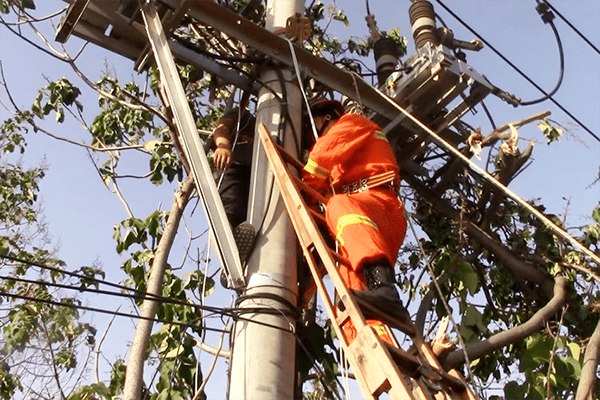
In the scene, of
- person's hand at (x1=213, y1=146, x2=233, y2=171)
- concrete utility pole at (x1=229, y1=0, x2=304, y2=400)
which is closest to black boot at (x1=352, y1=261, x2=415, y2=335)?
concrete utility pole at (x1=229, y1=0, x2=304, y2=400)

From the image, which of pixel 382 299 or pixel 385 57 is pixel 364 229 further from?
pixel 385 57

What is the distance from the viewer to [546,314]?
5.50 meters

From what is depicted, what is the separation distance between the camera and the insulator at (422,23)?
5.86m

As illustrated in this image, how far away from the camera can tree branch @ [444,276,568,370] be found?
477cm

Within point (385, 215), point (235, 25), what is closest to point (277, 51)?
point (235, 25)

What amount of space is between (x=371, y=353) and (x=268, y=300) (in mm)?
820

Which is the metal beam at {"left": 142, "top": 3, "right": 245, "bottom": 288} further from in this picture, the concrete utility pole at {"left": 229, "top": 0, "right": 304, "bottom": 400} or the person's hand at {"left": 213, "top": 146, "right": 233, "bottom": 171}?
the person's hand at {"left": 213, "top": 146, "right": 233, "bottom": 171}

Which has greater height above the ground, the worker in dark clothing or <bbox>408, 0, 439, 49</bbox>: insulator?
<bbox>408, 0, 439, 49</bbox>: insulator

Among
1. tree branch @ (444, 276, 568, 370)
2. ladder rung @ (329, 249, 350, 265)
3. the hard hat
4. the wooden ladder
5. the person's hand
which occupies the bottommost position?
the wooden ladder

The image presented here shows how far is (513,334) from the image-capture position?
510cm

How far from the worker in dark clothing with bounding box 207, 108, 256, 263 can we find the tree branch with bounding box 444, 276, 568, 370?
1.63m

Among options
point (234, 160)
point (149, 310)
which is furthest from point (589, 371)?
point (149, 310)

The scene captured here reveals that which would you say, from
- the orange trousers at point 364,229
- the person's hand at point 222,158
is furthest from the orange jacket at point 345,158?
the person's hand at point 222,158

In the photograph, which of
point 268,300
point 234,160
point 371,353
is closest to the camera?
point 371,353
